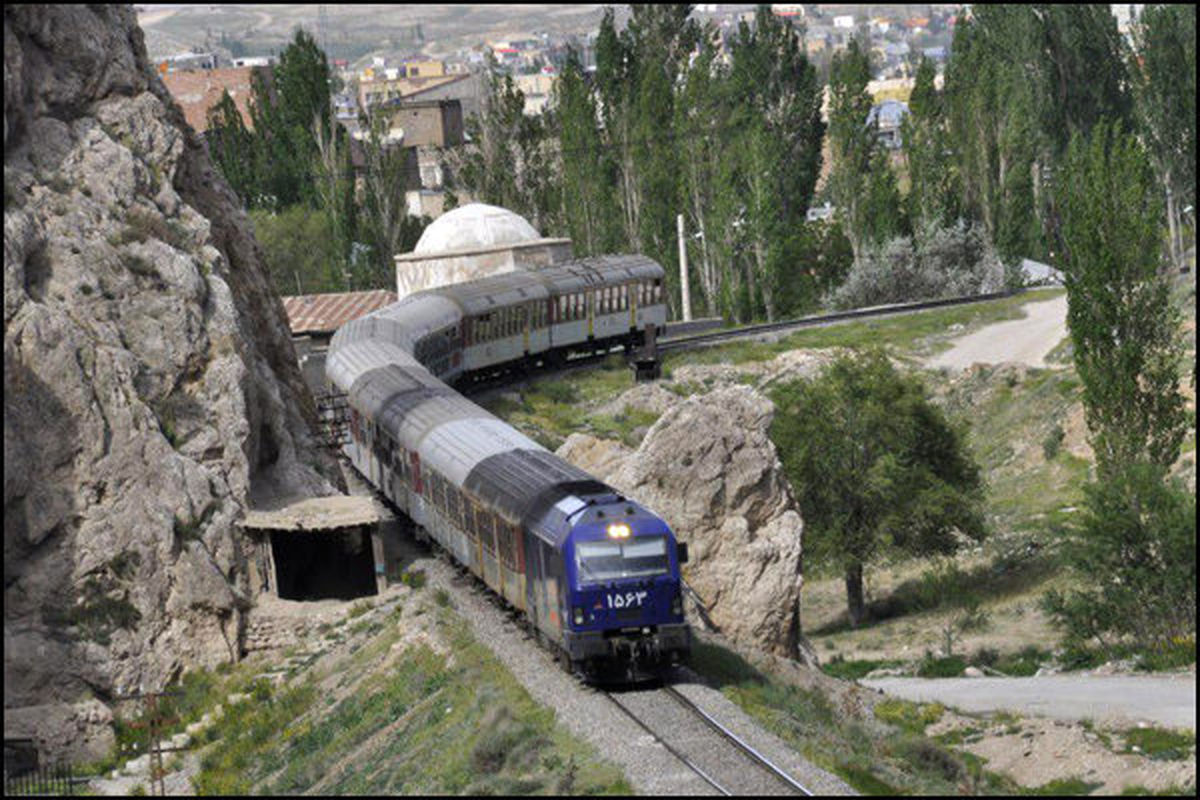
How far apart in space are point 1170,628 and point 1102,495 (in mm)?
3040

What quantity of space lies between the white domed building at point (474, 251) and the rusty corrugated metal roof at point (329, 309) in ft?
12.2

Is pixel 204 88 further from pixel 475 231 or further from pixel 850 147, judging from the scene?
pixel 475 231

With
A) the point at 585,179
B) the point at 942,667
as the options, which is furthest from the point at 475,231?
the point at 942,667

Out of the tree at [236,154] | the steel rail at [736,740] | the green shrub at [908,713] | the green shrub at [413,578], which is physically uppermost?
the tree at [236,154]

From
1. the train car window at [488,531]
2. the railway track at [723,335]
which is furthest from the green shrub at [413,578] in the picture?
the railway track at [723,335]

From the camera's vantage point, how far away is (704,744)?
84.7 ft

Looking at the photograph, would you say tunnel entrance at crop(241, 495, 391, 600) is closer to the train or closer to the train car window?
the train

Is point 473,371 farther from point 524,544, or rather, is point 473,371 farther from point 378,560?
point 524,544

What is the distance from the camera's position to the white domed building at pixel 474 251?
78.8 m

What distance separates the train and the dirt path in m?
21.3

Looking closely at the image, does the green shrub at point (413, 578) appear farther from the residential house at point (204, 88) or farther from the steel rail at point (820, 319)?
the residential house at point (204, 88)

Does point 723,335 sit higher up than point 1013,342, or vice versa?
point 723,335

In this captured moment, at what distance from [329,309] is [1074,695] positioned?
42.8 meters

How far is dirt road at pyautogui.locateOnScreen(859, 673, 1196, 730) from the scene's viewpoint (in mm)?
33031
